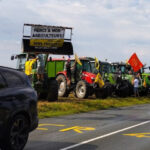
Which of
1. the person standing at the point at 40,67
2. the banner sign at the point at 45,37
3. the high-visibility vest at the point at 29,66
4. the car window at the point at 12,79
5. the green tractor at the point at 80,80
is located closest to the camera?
the car window at the point at 12,79

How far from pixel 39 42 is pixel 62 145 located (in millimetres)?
12577

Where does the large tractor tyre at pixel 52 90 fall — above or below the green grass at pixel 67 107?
above

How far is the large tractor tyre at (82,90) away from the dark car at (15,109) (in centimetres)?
1509

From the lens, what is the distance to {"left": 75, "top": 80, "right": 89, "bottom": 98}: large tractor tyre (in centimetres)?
2322

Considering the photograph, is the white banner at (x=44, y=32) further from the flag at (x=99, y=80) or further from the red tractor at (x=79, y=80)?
the flag at (x=99, y=80)

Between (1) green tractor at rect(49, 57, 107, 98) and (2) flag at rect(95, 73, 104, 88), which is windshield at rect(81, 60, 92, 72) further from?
(2) flag at rect(95, 73, 104, 88)

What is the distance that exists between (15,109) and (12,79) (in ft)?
2.36

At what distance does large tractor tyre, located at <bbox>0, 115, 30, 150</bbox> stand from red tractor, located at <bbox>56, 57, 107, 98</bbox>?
52.0ft

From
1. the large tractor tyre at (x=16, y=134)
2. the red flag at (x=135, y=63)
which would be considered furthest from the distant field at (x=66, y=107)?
the red flag at (x=135, y=63)

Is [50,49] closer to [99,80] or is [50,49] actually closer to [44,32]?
[44,32]

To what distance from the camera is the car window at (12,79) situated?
7.53 metres

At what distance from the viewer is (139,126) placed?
40.9ft

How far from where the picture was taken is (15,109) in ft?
24.0

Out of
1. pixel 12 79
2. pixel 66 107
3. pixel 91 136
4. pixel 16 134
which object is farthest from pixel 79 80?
pixel 16 134
